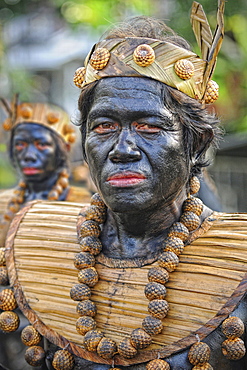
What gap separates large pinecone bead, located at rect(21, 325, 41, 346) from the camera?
9.59 ft

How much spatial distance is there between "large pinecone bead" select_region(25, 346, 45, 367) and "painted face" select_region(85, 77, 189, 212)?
75 centimetres

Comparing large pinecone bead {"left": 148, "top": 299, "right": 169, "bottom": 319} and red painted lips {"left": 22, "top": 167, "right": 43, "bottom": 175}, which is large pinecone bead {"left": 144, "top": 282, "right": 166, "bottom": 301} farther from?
red painted lips {"left": 22, "top": 167, "right": 43, "bottom": 175}

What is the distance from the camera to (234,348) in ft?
8.32

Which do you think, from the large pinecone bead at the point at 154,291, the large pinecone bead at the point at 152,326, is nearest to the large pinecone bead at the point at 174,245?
the large pinecone bead at the point at 154,291

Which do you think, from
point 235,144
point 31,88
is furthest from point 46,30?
point 235,144

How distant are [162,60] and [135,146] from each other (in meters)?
0.39

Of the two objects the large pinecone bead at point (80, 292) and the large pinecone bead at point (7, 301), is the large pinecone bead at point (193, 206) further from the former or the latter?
the large pinecone bead at point (7, 301)

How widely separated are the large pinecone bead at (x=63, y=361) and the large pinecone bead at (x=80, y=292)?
0.24 metres

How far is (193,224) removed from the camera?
2904mm

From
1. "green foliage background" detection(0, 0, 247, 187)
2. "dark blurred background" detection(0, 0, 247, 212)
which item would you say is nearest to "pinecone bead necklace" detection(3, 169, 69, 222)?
"dark blurred background" detection(0, 0, 247, 212)

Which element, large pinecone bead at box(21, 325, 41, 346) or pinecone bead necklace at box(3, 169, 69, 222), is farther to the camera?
pinecone bead necklace at box(3, 169, 69, 222)

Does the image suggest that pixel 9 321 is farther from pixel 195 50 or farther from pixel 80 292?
pixel 195 50

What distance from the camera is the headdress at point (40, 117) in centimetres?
684

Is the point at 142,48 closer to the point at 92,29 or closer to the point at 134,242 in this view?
the point at 134,242
